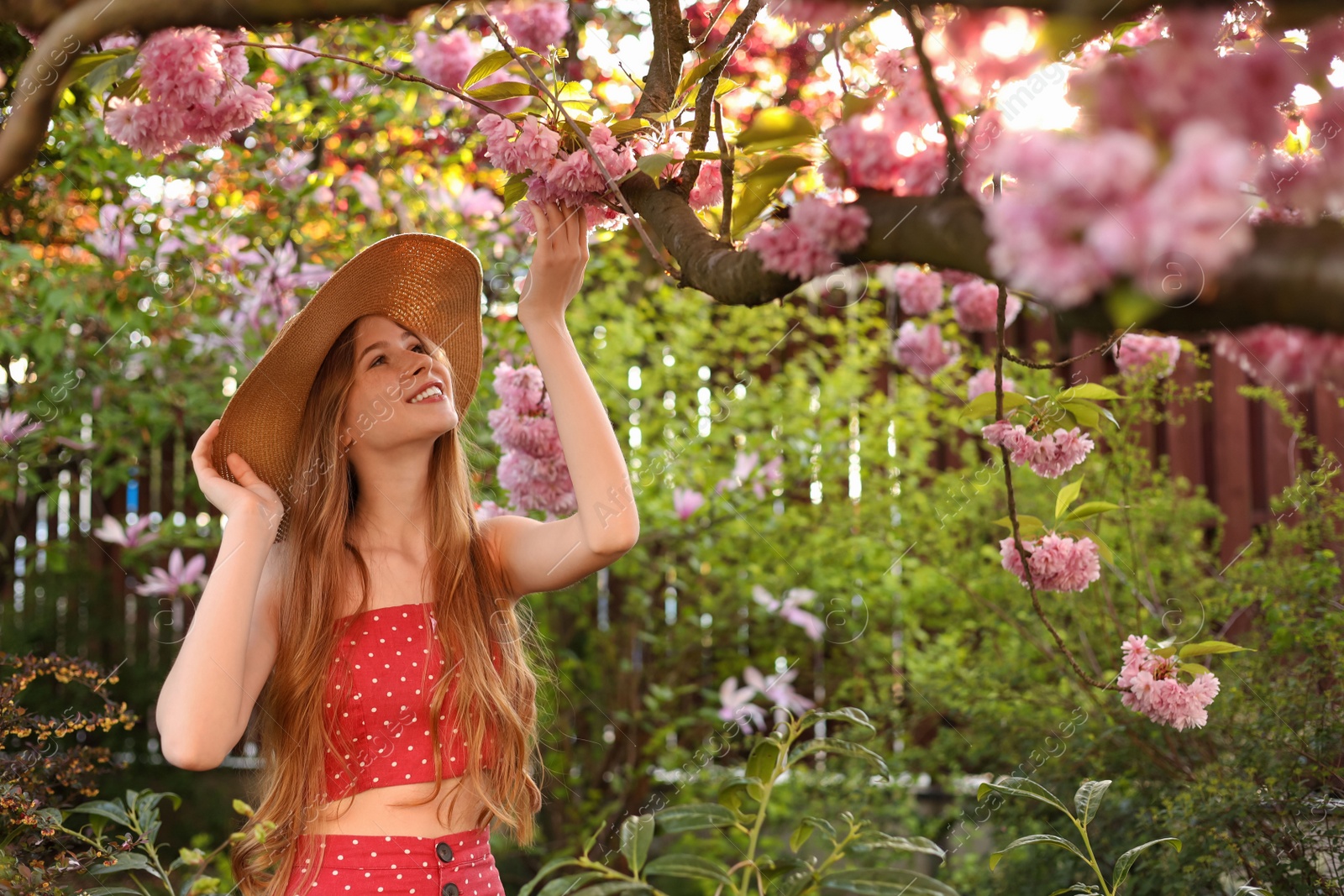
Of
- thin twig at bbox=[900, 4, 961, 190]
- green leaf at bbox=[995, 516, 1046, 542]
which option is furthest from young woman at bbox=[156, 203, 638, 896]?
thin twig at bbox=[900, 4, 961, 190]

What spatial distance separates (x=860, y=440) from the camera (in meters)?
3.29

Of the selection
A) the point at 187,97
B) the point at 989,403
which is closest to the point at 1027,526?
the point at 989,403

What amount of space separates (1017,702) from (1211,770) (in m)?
0.74

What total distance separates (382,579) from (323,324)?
14.8 inches

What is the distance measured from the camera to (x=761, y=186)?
2.83 feet

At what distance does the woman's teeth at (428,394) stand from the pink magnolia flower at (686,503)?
1.37m

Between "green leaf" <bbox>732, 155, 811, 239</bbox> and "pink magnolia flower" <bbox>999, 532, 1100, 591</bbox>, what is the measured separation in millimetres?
706

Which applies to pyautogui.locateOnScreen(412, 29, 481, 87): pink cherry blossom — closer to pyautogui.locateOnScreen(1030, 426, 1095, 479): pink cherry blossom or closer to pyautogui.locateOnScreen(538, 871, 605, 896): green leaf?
pyautogui.locateOnScreen(1030, 426, 1095, 479): pink cherry blossom

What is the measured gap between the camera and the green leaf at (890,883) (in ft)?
4.89

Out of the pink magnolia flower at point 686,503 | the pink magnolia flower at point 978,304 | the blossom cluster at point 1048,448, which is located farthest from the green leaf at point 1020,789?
the pink magnolia flower at point 686,503

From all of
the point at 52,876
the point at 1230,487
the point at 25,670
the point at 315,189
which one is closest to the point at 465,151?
the point at 315,189

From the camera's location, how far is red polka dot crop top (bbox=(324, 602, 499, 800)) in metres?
1.41

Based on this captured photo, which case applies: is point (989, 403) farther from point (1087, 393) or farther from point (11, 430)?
point (11, 430)

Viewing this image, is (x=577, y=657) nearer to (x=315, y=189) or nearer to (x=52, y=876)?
(x=315, y=189)
